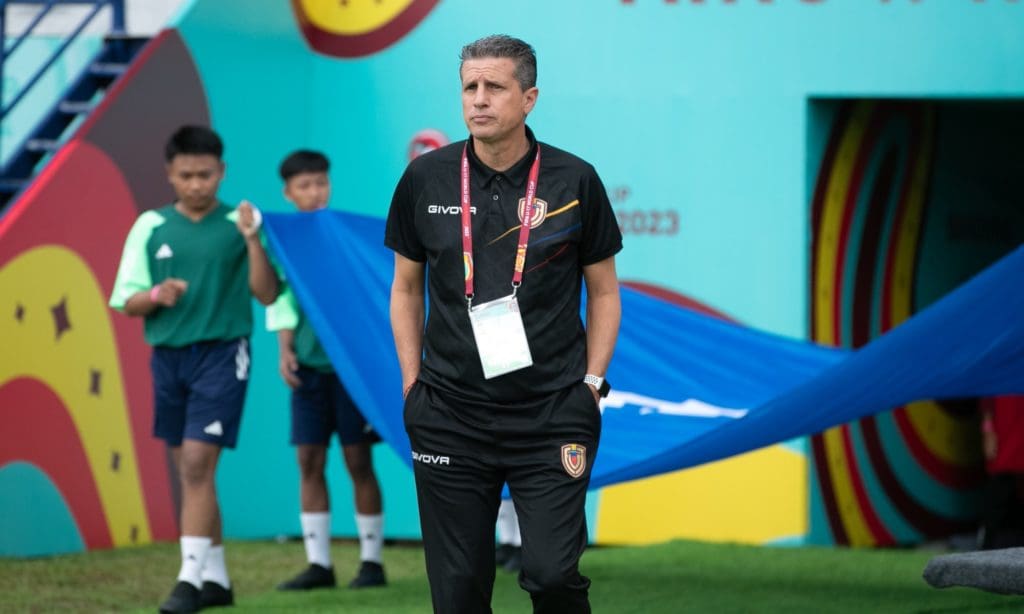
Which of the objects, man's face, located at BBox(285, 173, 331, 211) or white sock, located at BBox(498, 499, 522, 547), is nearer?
man's face, located at BBox(285, 173, 331, 211)

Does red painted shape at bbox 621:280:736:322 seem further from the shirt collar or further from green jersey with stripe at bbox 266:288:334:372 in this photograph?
the shirt collar

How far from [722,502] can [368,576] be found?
1928mm

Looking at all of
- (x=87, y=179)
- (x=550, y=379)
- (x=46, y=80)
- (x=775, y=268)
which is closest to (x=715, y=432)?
(x=550, y=379)

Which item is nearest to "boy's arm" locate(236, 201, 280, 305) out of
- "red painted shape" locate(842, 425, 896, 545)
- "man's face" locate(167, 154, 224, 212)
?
"man's face" locate(167, 154, 224, 212)

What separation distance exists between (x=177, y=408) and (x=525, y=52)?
8.28 ft

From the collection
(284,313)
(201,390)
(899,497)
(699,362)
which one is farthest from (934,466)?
(201,390)

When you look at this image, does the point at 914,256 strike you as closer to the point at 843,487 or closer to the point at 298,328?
the point at 843,487

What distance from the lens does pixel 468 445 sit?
4.04 metres

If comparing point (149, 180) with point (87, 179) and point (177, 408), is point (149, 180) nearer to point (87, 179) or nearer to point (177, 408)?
point (87, 179)

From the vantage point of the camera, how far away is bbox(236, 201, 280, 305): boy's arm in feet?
20.1

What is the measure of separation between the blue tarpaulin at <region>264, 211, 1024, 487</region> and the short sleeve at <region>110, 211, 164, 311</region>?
1.27 ft

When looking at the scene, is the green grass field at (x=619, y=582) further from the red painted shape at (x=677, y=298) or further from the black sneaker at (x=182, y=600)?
the red painted shape at (x=677, y=298)

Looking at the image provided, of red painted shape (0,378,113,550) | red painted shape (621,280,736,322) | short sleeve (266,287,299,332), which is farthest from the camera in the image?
red painted shape (621,280,736,322)

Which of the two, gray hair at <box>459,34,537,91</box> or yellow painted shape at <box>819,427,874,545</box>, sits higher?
gray hair at <box>459,34,537,91</box>
